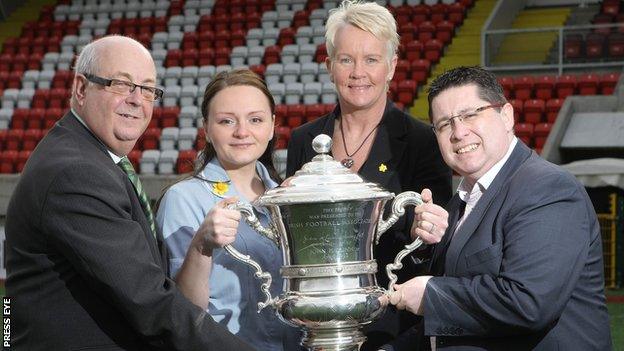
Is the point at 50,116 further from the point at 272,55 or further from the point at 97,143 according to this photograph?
the point at 97,143

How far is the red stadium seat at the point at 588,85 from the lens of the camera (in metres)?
13.6

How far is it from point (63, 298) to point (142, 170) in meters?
12.5

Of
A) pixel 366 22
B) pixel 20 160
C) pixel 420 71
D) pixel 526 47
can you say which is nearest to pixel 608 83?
pixel 526 47

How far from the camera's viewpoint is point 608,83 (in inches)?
533

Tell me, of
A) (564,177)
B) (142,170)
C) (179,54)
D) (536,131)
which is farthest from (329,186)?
(179,54)

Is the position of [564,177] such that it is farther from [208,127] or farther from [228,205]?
[208,127]

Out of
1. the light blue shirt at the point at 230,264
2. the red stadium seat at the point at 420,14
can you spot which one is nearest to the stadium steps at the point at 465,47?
the red stadium seat at the point at 420,14

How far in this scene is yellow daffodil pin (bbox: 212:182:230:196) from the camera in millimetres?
2957

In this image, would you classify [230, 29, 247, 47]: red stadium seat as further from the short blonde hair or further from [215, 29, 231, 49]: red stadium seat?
the short blonde hair

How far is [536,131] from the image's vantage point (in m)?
13.1

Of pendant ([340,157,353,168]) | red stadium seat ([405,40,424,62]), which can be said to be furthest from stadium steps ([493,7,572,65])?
pendant ([340,157,353,168])

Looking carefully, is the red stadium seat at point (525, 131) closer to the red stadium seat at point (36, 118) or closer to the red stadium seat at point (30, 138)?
the red stadium seat at point (30, 138)

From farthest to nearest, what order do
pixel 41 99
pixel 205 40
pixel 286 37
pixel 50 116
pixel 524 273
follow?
1. pixel 205 40
2. pixel 286 37
3. pixel 41 99
4. pixel 50 116
5. pixel 524 273

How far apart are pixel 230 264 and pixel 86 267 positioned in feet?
2.26
